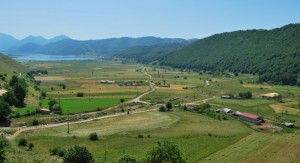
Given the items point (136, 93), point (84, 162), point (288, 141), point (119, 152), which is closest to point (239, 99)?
A: point (136, 93)

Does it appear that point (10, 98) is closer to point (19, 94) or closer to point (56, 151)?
point (19, 94)

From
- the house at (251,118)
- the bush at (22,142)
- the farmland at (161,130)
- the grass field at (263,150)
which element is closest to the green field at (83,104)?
the farmland at (161,130)

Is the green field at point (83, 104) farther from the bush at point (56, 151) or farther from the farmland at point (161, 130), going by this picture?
the bush at point (56, 151)

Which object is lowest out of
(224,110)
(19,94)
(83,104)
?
(224,110)

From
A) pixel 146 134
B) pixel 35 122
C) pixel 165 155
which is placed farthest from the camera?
pixel 35 122

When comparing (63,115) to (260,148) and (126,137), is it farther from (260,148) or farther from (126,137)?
(260,148)

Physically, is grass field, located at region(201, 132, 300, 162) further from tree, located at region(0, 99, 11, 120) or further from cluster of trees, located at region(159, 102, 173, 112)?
tree, located at region(0, 99, 11, 120)

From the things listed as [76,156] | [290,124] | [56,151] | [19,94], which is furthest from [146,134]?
[19,94]

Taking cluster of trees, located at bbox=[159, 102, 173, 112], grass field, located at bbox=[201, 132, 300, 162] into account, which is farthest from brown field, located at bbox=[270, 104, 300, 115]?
cluster of trees, located at bbox=[159, 102, 173, 112]
